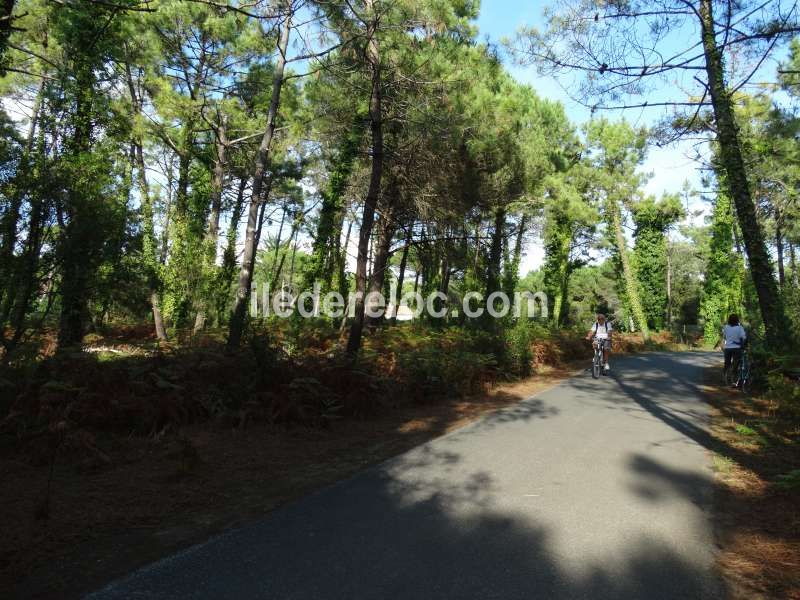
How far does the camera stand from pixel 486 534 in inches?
158

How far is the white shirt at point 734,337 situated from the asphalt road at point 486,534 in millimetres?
7202

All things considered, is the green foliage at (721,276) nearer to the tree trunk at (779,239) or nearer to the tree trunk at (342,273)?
the tree trunk at (779,239)

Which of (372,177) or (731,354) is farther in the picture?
(731,354)

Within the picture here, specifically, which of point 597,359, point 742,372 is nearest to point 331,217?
point 597,359

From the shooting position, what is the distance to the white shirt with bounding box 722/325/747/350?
→ 1260cm

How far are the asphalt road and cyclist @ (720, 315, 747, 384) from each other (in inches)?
284

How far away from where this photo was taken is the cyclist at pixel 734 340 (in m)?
12.6

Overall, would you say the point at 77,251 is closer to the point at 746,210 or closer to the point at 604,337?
the point at 746,210

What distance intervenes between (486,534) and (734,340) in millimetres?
11971

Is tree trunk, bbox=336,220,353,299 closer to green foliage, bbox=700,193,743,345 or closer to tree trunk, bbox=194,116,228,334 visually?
tree trunk, bbox=194,116,228,334

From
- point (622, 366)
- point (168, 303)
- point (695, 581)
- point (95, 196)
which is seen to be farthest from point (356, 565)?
point (168, 303)

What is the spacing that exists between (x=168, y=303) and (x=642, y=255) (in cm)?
3412

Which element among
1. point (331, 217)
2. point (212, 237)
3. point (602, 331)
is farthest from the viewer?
point (331, 217)

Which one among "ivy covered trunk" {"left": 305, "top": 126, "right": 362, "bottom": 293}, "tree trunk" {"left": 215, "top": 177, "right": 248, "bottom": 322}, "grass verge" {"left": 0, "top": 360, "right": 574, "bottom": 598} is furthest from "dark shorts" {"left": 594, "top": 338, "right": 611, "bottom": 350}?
"tree trunk" {"left": 215, "top": 177, "right": 248, "bottom": 322}
